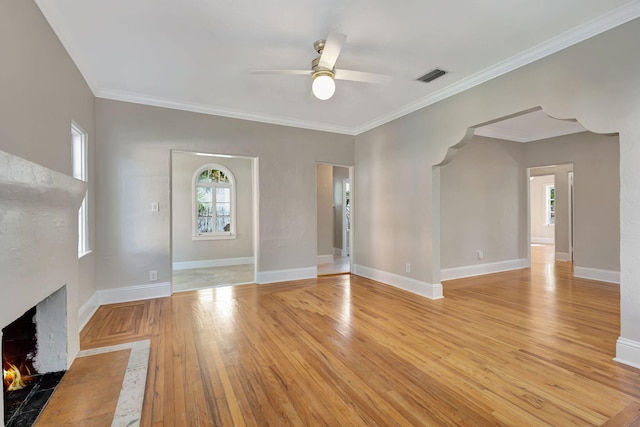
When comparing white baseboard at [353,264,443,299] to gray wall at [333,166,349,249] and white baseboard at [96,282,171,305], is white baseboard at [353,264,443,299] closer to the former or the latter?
gray wall at [333,166,349,249]

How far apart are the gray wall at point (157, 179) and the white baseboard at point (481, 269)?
8.93ft

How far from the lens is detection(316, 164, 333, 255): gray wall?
724 cm

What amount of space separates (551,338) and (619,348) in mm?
476

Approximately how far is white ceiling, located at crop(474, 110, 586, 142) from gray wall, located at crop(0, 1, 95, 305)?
18.2ft

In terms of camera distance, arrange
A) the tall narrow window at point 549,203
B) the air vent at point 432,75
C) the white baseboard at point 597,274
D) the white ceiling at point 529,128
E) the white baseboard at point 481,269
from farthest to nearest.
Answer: the tall narrow window at point 549,203 → the white baseboard at point 481,269 → the white ceiling at point 529,128 → the white baseboard at point 597,274 → the air vent at point 432,75

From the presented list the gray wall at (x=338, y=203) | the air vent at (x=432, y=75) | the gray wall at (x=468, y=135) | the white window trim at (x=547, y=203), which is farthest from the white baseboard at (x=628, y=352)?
the white window trim at (x=547, y=203)

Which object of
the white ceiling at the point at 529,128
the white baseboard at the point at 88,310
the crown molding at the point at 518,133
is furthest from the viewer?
the crown molding at the point at 518,133

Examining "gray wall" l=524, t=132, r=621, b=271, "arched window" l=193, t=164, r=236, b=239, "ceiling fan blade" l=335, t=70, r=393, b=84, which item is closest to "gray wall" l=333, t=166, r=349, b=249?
"arched window" l=193, t=164, r=236, b=239

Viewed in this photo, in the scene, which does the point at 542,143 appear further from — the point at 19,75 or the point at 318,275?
the point at 19,75

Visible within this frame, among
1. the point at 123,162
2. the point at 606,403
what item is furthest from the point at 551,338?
the point at 123,162

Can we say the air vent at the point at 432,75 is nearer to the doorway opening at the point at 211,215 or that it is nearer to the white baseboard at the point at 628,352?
the white baseboard at the point at 628,352

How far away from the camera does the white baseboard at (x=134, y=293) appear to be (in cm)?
383

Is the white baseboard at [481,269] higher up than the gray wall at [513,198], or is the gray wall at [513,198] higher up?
the gray wall at [513,198]

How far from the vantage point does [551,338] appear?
9.03 feet
